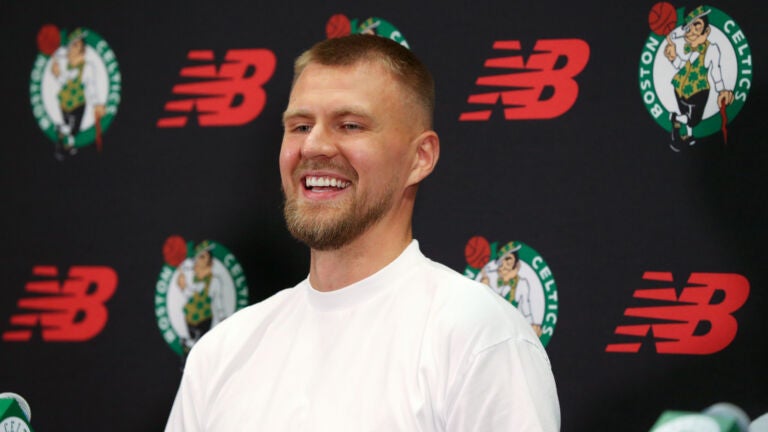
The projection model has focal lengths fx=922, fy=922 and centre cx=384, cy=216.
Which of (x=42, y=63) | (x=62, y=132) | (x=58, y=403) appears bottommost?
(x=58, y=403)

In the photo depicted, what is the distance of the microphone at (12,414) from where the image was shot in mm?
1797

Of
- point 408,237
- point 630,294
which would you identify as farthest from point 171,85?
point 630,294

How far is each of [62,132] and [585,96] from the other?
1361mm

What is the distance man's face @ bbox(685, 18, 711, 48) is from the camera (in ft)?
6.64

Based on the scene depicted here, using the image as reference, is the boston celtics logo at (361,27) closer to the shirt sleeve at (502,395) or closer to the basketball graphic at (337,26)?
the basketball graphic at (337,26)

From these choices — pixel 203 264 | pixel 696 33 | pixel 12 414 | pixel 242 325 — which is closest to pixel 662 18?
pixel 696 33

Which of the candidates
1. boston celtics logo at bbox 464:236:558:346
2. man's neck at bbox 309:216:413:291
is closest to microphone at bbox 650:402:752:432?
man's neck at bbox 309:216:413:291

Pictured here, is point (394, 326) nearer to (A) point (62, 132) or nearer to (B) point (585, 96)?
(B) point (585, 96)

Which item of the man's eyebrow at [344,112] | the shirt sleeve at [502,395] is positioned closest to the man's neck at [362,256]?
the man's eyebrow at [344,112]

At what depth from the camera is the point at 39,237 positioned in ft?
8.03

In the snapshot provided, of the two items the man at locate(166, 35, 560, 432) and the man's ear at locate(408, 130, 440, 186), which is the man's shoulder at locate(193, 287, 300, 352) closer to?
the man at locate(166, 35, 560, 432)

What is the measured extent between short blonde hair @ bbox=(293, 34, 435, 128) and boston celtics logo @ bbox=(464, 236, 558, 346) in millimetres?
421

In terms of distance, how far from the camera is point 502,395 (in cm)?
152

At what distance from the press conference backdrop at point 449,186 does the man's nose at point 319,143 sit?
47 cm
